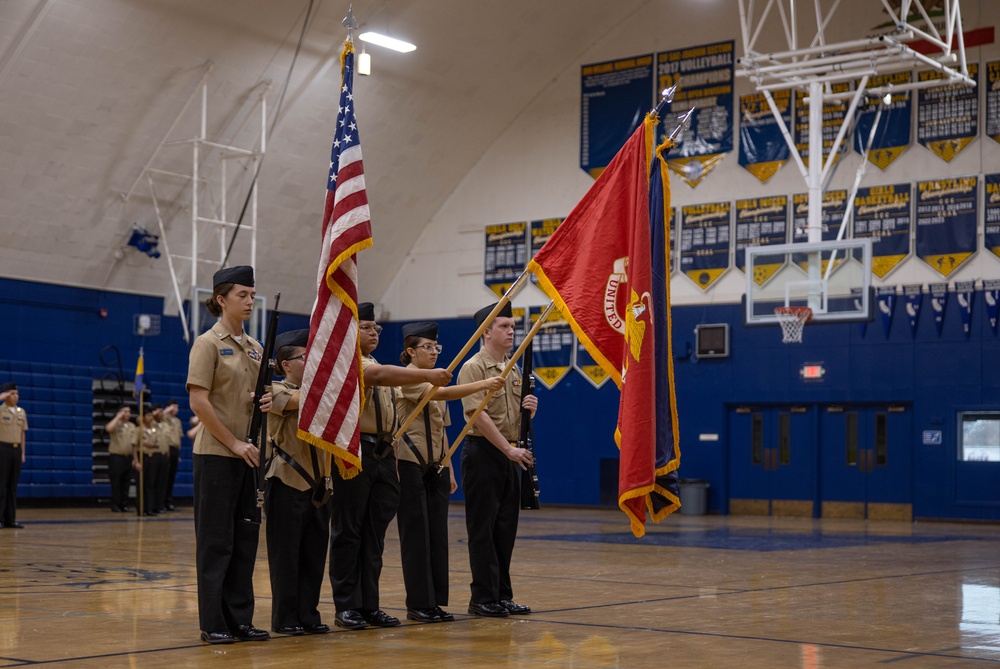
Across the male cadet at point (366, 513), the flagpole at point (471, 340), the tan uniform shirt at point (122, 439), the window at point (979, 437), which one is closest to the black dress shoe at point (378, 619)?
the male cadet at point (366, 513)

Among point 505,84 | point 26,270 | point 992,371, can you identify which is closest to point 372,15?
point 505,84

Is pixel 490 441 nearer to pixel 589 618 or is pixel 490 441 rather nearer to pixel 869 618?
pixel 589 618

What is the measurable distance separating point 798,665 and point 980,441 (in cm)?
1707

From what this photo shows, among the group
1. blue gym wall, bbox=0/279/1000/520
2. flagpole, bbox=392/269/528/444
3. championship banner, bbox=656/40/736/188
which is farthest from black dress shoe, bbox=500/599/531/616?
championship banner, bbox=656/40/736/188

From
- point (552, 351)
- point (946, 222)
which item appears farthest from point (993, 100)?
point (552, 351)

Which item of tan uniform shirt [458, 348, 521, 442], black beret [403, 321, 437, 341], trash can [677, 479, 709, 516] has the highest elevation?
black beret [403, 321, 437, 341]

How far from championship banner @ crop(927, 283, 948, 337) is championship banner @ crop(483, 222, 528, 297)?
8623mm

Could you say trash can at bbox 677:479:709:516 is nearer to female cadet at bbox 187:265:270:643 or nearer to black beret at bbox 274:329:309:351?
black beret at bbox 274:329:309:351

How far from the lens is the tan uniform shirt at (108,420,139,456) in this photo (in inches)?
851

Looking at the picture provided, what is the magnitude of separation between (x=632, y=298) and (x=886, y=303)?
16.8 metres

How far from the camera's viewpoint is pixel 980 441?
21.3 m

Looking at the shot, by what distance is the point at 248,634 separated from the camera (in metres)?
6.28

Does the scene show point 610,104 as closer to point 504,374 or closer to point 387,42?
point 387,42

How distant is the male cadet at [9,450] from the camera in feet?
54.5
